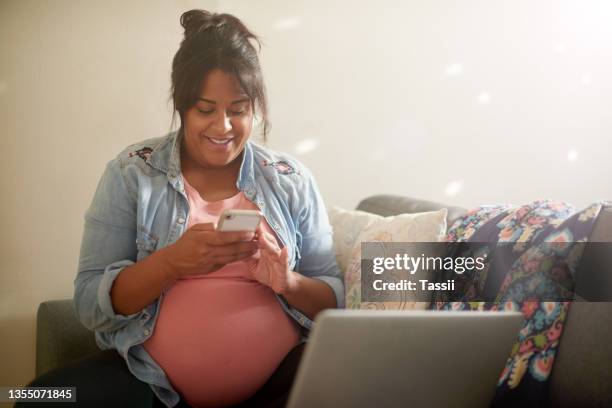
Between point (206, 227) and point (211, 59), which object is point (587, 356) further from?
point (211, 59)

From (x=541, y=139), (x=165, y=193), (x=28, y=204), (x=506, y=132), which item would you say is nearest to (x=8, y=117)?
(x=28, y=204)

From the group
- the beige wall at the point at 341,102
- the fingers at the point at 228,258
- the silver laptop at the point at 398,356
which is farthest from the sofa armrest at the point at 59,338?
the silver laptop at the point at 398,356

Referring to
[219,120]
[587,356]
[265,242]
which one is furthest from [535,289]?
[219,120]

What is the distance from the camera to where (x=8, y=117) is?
1852 mm

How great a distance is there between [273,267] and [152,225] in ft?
0.92

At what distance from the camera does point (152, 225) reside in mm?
1398

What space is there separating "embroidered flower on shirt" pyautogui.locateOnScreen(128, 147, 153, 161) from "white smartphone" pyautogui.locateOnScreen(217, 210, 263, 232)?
0.37 metres

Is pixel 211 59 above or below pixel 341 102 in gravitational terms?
above

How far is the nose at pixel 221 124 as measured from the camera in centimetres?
139

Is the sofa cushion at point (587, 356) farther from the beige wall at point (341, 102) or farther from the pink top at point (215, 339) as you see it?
the beige wall at point (341, 102)

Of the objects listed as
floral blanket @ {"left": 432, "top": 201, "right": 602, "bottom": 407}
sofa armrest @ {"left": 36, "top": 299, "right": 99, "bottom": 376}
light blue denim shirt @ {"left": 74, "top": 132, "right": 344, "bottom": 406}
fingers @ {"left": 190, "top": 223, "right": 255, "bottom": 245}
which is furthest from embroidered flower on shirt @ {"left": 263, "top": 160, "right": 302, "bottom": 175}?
sofa armrest @ {"left": 36, "top": 299, "right": 99, "bottom": 376}

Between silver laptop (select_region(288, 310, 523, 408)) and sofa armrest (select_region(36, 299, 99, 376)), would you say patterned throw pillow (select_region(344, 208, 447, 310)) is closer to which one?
silver laptop (select_region(288, 310, 523, 408))

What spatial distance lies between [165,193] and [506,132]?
1558mm

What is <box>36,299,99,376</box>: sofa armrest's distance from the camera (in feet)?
5.42
